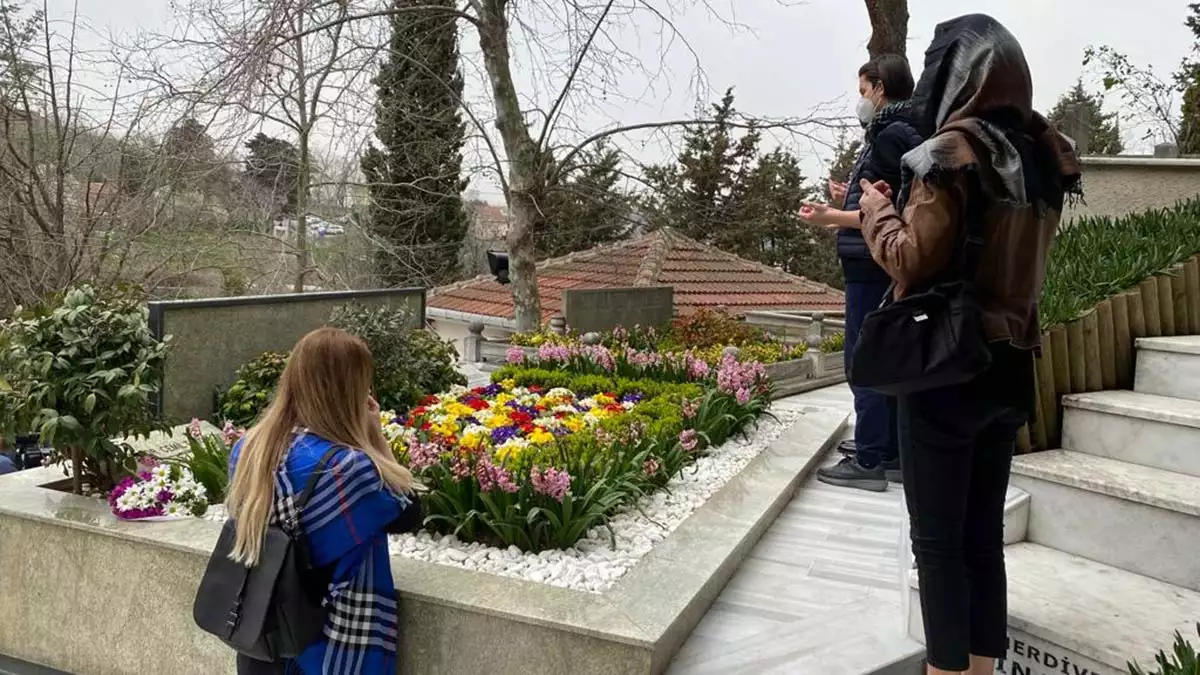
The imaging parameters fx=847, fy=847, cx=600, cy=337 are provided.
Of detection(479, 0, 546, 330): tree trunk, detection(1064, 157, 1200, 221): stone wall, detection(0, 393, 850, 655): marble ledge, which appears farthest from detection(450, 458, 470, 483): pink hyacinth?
detection(479, 0, 546, 330): tree trunk

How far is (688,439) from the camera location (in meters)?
4.45

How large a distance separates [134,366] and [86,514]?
23.9 inches

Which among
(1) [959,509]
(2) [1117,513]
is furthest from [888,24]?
(1) [959,509]

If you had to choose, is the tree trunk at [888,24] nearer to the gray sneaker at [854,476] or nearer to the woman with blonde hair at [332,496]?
the gray sneaker at [854,476]

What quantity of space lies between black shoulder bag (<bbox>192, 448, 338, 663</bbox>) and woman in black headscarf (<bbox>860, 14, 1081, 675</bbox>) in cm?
162

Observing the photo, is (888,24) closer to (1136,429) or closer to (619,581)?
(1136,429)

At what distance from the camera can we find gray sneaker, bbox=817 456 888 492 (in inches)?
177

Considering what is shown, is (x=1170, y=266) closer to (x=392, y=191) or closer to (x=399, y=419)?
(x=399, y=419)

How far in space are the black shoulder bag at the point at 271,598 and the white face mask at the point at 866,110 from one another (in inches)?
111

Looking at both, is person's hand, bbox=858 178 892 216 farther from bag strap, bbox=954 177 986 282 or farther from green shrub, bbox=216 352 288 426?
green shrub, bbox=216 352 288 426

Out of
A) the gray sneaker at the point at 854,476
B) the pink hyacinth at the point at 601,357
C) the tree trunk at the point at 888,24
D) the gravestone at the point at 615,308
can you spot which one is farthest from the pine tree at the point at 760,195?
the gray sneaker at the point at 854,476

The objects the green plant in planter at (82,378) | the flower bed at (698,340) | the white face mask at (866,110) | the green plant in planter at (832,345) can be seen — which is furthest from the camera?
the green plant in planter at (832,345)

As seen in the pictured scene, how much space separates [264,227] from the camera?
13742 mm

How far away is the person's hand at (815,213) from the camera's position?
2604mm
